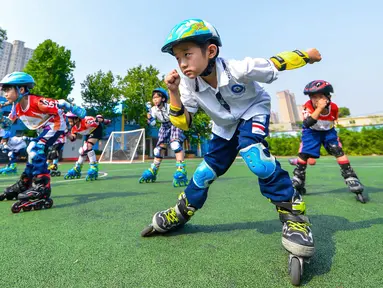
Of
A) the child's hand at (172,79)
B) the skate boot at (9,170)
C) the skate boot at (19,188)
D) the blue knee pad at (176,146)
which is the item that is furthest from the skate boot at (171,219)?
the skate boot at (9,170)

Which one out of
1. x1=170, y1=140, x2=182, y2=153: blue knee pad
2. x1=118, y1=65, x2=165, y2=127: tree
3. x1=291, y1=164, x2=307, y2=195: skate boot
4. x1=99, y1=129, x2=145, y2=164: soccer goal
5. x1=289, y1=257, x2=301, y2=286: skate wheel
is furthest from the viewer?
x1=118, y1=65, x2=165, y2=127: tree

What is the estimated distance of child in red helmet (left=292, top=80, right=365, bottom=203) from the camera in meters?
3.71

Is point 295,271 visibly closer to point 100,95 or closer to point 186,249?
point 186,249

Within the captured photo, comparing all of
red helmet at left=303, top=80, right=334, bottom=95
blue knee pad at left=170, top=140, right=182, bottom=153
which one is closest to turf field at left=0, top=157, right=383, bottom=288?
red helmet at left=303, top=80, right=334, bottom=95

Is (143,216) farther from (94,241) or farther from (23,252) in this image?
(23,252)

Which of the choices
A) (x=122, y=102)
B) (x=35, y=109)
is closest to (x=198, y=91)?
(x=35, y=109)

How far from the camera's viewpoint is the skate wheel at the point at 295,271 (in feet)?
4.22

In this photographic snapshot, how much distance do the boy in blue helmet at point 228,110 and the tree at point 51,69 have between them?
79.6ft

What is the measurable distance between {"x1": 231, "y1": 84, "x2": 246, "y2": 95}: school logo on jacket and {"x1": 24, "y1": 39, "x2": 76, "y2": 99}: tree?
24502 mm

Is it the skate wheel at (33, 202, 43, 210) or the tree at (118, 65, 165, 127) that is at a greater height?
the tree at (118, 65, 165, 127)

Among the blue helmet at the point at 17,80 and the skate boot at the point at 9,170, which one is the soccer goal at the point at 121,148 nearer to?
the skate boot at the point at 9,170

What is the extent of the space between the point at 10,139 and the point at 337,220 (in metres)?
11.0

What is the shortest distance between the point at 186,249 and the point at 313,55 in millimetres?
1701

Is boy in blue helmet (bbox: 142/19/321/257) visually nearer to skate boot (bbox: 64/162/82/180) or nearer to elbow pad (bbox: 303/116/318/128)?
elbow pad (bbox: 303/116/318/128)
